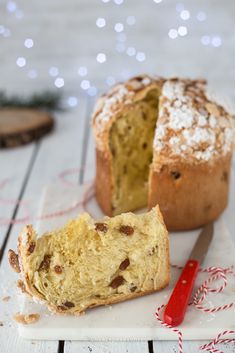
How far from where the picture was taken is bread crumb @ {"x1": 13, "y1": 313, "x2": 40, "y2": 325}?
4.74 ft

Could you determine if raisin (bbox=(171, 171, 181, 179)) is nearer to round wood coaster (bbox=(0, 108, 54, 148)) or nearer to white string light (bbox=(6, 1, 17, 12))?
round wood coaster (bbox=(0, 108, 54, 148))

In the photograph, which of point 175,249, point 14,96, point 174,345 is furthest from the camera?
point 14,96

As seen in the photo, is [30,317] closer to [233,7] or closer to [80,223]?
[80,223]

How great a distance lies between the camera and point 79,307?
1479mm

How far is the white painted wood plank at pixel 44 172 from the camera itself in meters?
1.44

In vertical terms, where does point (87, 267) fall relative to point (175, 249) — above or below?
above

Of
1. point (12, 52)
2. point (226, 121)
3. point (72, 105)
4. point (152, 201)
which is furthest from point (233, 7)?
point (152, 201)

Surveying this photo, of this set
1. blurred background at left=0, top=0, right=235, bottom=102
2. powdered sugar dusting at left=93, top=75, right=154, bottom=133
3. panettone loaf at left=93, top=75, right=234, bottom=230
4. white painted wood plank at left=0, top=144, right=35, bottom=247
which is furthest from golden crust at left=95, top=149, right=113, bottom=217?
blurred background at left=0, top=0, right=235, bottom=102

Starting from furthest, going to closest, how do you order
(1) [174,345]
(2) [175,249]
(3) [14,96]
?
(3) [14,96]
(2) [175,249]
(1) [174,345]

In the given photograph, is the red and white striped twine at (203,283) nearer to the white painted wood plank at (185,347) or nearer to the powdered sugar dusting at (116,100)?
the white painted wood plank at (185,347)

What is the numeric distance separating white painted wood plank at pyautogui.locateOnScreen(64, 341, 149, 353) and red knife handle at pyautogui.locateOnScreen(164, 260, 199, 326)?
0.09 m

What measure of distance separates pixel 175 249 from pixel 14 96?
188 cm

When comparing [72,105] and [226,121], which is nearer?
[226,121]

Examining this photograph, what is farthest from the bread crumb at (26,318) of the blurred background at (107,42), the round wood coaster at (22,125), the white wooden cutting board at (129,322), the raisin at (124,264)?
the blurred background at (107,42)
